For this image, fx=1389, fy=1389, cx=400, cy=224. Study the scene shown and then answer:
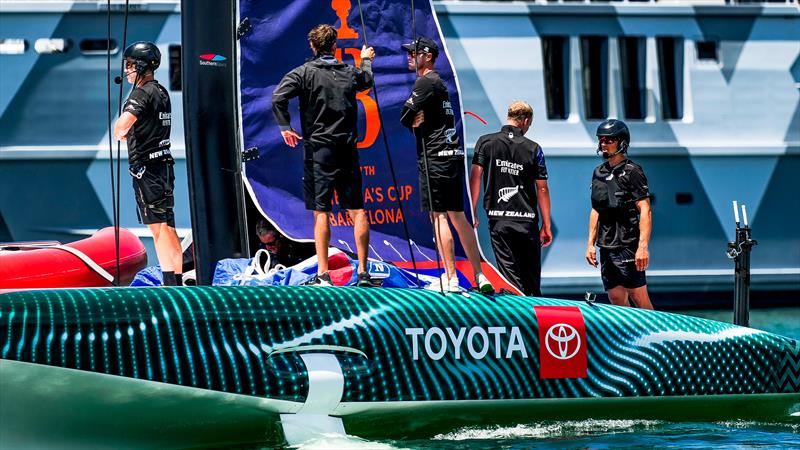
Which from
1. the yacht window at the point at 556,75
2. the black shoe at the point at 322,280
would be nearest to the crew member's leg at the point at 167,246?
the black shoe at the point at 322,280

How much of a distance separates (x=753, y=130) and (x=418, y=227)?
5.60 metres

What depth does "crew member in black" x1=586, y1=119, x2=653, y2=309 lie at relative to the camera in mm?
8492

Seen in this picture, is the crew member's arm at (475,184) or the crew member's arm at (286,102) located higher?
the crew member's arm at (286,102)

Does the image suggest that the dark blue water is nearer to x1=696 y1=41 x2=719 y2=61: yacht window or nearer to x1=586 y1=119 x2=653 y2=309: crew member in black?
x1=586 y1=119 x2=653 y2=309: crew member in black

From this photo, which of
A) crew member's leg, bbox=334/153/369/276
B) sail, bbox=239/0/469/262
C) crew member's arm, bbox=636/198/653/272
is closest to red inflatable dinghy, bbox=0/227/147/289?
sail, bbox=239/0/469/262

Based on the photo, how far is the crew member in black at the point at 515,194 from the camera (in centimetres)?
876

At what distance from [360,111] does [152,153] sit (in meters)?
1.98

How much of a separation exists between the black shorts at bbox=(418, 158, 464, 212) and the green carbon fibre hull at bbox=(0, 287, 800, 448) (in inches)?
49.8

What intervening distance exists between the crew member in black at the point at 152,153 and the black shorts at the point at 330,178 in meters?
1.09

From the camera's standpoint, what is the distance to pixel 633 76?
13.9 meters

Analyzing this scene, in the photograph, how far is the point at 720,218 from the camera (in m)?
13.9

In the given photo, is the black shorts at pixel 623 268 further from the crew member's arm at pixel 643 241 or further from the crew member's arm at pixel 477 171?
the crew member's arm at pixel 477 171

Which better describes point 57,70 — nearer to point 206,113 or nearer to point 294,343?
point 206,113

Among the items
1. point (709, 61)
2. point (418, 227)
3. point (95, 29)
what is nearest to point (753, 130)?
point (709, 61)
